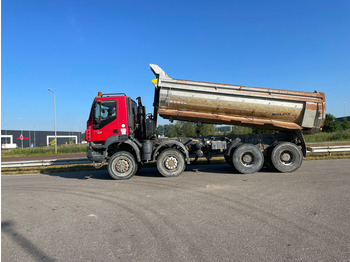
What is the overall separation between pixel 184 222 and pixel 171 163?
14.9 ft

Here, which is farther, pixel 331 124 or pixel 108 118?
pixel 331 124

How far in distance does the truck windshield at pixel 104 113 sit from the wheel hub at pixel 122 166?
1.52 metres

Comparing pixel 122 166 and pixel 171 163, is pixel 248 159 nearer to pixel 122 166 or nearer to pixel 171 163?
pixel 171 163

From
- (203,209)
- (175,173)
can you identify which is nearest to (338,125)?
(175,173)

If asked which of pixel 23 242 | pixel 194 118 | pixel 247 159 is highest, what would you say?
pixel 194 118

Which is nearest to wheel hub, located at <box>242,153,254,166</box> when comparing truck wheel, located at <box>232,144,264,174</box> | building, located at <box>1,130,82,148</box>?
truck wheel, located at <box>232,144,264,174</box>

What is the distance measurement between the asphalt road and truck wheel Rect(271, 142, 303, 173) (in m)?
1.80

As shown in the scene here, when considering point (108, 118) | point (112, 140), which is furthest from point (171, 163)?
point (108, 118)

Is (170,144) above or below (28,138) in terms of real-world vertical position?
below

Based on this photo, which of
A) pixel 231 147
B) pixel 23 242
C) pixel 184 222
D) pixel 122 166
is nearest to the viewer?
pixel 23 242

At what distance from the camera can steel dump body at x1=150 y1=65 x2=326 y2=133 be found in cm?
871

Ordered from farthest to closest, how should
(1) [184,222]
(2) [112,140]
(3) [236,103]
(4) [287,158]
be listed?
(4) [287,158] < (3) [236,103] < (2) [112,140] < (1) [184,222]

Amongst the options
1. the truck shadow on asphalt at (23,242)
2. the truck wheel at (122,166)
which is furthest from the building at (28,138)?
Answer: the truck shadow on asphalt at (23,242)

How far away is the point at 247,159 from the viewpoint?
29.2ft
